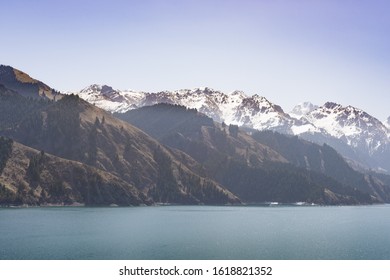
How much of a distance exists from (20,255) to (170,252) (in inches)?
1604

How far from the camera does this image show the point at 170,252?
493 feet

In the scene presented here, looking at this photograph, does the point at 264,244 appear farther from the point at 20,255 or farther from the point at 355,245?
the point at 20,255

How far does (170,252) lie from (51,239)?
4864 centimetres

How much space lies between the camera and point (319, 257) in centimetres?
14488

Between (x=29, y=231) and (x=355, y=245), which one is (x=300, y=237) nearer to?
(x=355, y=245)
